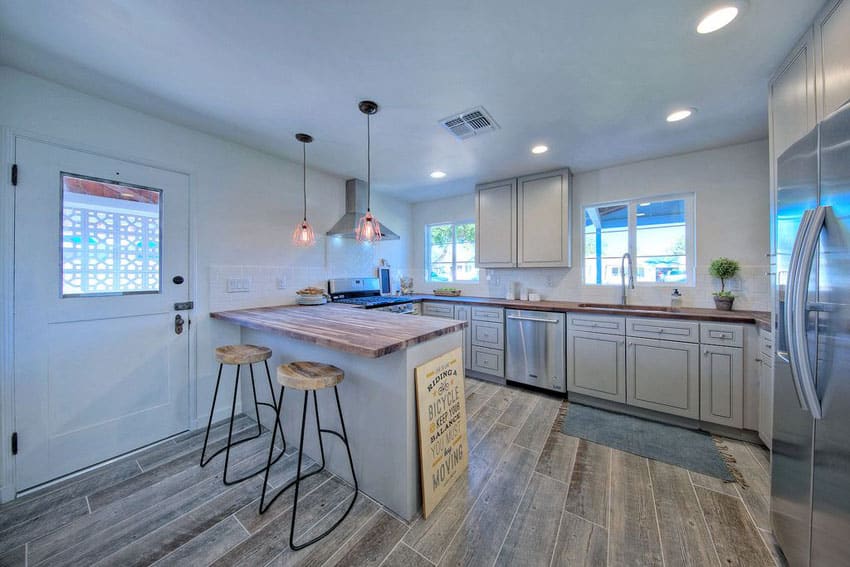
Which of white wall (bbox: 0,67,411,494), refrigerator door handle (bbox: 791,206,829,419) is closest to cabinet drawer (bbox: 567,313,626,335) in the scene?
refrigerator door handle (bbox: 791,206,829,419)

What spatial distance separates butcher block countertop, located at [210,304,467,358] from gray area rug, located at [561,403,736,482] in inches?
60.7

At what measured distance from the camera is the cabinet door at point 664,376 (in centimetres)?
234

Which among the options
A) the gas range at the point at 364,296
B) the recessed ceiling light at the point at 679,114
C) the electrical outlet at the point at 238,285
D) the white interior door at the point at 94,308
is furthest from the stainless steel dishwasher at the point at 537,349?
the white interior door at the point at 94,308

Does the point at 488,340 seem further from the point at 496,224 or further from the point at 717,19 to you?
the point at 717,19

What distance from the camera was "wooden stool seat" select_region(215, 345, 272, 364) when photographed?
73.3 inches

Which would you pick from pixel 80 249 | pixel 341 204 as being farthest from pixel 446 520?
pixel 341 204

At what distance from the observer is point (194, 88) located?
6.02ft

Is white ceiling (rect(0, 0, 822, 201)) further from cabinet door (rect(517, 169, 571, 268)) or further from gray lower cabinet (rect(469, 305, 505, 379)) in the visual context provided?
gray lower cabinet (rect(469, 305, 505, 379))

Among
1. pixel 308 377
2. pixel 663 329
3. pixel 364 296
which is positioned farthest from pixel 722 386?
pixel 364 296

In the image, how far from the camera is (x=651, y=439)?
2.24 metres

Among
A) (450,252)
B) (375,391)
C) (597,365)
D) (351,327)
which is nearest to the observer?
(375,391)

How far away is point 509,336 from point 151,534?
3.00 metres

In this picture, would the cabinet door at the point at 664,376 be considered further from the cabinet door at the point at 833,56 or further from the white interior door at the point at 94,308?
the white interior door at the point at 94,308

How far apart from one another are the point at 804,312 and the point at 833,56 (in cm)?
108
